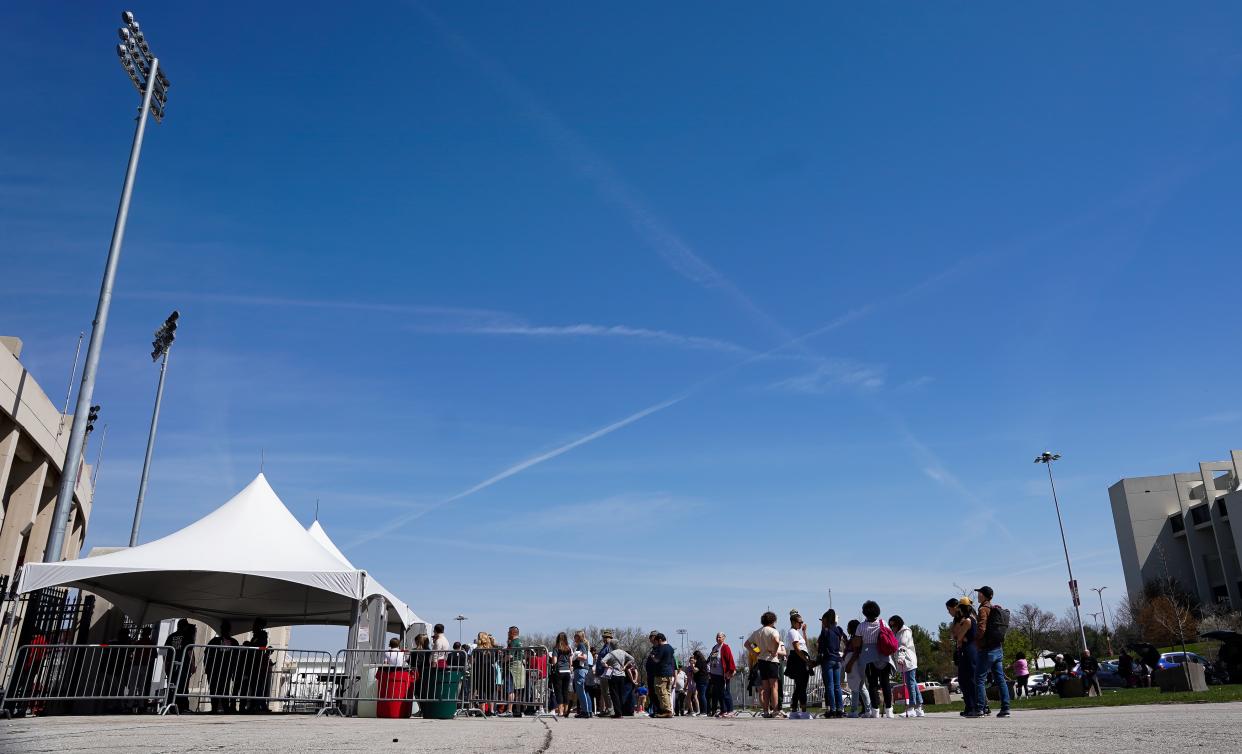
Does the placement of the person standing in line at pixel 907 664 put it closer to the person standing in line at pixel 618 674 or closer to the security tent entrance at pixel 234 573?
the person standing in line at pixel 618 674

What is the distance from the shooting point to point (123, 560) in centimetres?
Answer: 1377

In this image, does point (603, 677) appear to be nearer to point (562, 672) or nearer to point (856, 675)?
point (562, 672)

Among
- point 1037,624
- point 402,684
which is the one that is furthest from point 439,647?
point 1037,624

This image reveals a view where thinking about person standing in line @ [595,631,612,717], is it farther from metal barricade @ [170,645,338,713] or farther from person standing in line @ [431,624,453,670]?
metal barricade @ [170,645,338,713]

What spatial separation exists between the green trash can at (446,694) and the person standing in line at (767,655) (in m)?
4.85

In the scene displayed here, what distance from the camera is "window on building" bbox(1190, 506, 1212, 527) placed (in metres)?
72.8

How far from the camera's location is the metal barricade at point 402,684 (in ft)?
45.5

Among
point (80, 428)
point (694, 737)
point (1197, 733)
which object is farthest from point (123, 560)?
point (1197, 733)

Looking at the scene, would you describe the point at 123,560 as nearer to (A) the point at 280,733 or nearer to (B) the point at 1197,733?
(A) the point at 280,733

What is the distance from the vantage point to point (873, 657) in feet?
41.1

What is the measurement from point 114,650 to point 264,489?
13.2 ft

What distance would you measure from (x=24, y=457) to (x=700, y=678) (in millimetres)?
18266

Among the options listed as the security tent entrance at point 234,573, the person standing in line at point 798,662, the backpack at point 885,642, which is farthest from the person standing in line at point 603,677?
the backpack at point 885,642

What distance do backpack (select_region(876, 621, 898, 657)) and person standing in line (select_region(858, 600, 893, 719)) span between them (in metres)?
0.02
